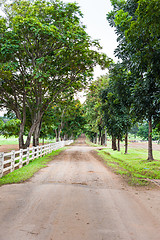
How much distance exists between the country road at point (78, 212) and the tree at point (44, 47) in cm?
897

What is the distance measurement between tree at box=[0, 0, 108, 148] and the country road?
8.97 m

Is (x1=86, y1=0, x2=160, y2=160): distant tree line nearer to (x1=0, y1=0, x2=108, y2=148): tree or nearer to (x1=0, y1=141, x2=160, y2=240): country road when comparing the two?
(x1=0, y1=0, x2=108, y2=148): tree

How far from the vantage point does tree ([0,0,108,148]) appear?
502 inches

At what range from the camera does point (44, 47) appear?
1502cm

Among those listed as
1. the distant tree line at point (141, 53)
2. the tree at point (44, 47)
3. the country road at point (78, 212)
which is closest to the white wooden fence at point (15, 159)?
the country road at point (78, 212)

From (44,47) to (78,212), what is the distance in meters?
13.6

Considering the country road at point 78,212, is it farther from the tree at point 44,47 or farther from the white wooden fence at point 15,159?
the tree at point 44,47

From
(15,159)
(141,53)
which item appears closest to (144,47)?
(141,53)

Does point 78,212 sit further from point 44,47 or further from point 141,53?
point 44,47

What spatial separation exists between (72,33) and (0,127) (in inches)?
313

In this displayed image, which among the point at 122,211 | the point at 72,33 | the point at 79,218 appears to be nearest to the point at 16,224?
the point at 79,218

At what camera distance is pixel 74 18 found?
46.6 feet

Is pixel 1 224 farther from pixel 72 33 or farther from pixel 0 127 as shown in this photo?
pixel 72 33

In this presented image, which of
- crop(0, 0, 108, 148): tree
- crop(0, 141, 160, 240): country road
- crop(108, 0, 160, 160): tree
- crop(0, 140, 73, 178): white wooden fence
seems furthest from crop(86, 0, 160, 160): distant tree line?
crop(0, 140, 73, 178): white wooden fence
